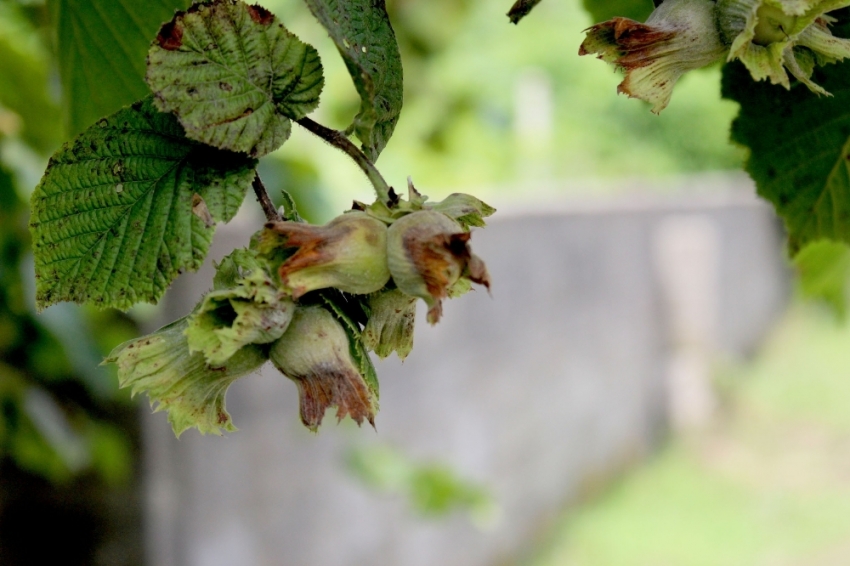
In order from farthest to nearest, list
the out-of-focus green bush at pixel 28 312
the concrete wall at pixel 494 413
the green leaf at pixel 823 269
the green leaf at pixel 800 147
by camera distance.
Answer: the concrete wall at pixel 494 413 → the out-of-focus green bush at pixel 28 312 → the green leaf at pixel 823 269 → the green leaf at pixel 800 147

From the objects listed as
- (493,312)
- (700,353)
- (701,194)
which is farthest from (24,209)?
(701,194)

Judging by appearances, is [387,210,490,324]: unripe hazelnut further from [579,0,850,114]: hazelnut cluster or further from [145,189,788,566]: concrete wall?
[145,189,788,566]: concrete wall

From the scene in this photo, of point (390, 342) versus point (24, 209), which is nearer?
point (390, 342)

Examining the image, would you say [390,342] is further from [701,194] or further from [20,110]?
[701,194]

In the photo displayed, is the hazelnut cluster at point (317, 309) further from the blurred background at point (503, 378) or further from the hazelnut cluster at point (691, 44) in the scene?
the blurred background at point (503, 378)

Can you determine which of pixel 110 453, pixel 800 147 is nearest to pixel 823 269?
pixel 800 147

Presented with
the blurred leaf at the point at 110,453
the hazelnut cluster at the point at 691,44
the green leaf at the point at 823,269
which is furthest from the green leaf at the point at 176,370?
the blurred leaf at the point at 110,453
